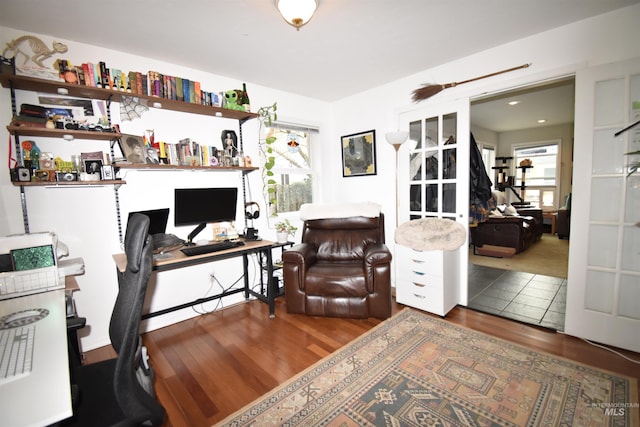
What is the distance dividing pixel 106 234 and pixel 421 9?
2.96 metres

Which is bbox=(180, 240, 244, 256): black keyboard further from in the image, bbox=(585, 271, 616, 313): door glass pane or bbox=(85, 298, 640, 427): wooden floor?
bbox=(585, 271, 616, 313): door glass pane

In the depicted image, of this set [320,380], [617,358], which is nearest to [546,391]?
[617,358]

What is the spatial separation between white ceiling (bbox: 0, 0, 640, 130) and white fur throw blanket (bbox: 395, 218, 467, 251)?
5.24 ft

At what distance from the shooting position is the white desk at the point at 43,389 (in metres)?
0.69

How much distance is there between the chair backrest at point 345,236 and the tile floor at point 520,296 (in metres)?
1.24

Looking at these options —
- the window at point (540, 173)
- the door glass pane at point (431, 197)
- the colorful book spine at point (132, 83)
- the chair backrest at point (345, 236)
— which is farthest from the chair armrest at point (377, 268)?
the window at point (540, 173)

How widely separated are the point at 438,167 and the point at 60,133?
329cm

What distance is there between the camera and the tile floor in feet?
8.52

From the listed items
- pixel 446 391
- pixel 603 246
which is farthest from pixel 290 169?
pixel 603 246

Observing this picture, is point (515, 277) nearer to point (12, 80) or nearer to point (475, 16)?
point (475, 16)

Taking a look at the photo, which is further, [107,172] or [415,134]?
[415,134]

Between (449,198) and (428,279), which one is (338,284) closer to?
(428,279)

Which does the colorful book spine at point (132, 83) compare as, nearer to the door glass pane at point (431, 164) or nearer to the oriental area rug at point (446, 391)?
the oriental area rug at point (446, 391)

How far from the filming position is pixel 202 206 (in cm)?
265
